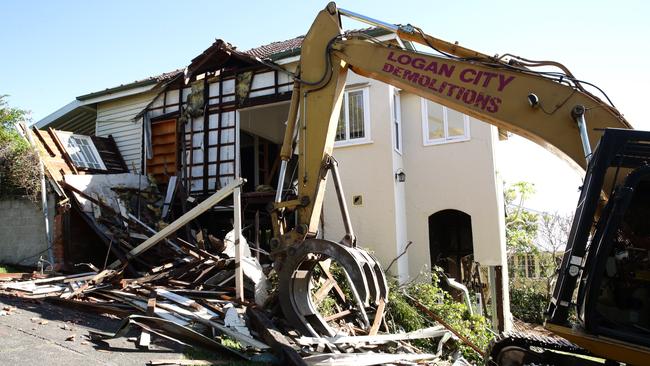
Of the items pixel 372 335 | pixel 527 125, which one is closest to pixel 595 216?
pixel 527 125

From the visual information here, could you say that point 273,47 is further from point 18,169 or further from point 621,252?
point 621,252

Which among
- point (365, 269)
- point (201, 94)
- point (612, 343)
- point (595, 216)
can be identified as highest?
point (201, 94)

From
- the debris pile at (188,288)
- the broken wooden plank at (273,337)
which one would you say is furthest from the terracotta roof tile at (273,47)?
the broken wooden plank at (273,337)

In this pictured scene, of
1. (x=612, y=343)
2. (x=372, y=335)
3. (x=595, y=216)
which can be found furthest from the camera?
(x=372, y=335)

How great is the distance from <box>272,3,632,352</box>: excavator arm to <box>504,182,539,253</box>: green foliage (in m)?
13.6

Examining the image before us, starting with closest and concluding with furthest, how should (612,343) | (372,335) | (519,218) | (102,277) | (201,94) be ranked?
1. (612,343)
2. (372,335)
3. (102,277)
4. (201,94)
5. (519,218)

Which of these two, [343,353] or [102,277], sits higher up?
[102,277]

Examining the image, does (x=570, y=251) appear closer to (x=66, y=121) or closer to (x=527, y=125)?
(x=527, y=125)

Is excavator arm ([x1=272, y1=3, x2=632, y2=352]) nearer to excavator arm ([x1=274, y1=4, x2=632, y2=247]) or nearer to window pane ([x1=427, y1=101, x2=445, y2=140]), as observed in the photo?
excavator arm ([x1=274, y1=4, x2=632, y2=247])

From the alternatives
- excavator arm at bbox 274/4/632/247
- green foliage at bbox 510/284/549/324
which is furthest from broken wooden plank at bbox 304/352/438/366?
green foliage at bbox 510/284/549/324

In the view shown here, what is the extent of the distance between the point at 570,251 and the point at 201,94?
11.8 metres

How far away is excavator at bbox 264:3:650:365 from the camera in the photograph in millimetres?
3715

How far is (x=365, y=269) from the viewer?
5.54 metres

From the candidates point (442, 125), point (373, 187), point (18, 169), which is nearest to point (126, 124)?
point (18, 169)
